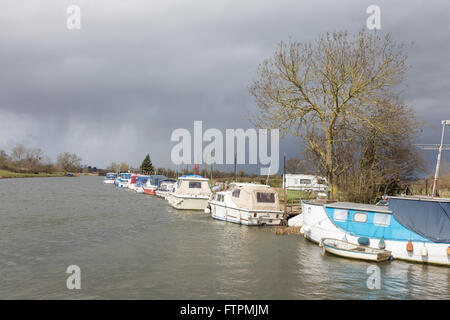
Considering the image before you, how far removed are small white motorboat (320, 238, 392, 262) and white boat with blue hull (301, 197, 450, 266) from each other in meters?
0.62

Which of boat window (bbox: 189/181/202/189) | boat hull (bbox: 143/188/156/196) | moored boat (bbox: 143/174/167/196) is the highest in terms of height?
boat window (bbox: 189/181/202/189)

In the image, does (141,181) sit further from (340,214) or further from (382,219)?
(382,219)

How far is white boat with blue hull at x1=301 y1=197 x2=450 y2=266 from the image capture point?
16.0 metres

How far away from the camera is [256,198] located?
2717 cm

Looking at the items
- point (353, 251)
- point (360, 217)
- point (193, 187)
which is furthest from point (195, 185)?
point (353, 251)

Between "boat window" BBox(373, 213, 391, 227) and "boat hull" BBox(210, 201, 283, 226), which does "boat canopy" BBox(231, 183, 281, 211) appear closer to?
"boat hull" BBox(210, 201, 283, 226)

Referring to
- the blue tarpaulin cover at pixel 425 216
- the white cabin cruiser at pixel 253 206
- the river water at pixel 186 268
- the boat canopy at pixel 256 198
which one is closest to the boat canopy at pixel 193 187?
the white cabin cruiser at pixel 253 206

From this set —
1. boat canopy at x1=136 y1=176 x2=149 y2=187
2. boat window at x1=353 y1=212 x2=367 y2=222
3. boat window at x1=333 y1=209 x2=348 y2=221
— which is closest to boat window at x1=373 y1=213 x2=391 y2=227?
boat window at x1=353 y1=212 x2=367 y2=222

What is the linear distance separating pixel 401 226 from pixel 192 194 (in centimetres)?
2475

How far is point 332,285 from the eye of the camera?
12.8 meters

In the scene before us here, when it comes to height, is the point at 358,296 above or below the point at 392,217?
below
